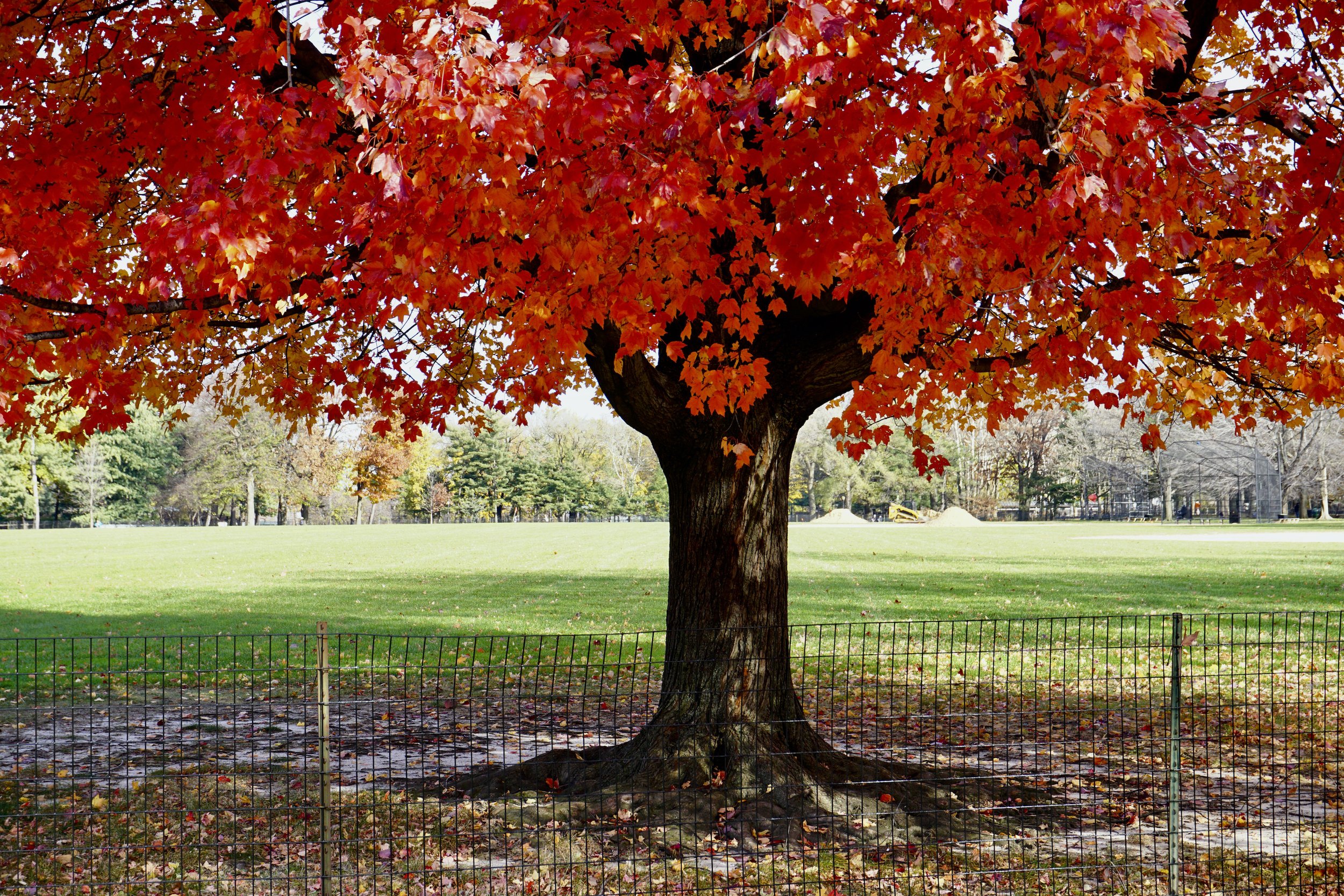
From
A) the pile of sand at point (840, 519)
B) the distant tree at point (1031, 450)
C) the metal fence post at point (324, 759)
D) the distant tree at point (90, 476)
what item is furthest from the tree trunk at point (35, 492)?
the metal fence post at point (324, 759)

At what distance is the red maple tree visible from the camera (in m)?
4.56

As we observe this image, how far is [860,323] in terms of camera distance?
7125 mm

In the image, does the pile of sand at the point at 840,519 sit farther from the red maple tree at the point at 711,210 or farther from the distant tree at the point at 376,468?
the red maple tree at the point at 711,210

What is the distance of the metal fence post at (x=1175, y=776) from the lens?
5438mm

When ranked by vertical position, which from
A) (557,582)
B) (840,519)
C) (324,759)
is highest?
(324,759)

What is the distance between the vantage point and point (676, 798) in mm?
6859

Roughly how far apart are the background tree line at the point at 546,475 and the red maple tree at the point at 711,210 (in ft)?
191

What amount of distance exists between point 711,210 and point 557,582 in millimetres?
19465

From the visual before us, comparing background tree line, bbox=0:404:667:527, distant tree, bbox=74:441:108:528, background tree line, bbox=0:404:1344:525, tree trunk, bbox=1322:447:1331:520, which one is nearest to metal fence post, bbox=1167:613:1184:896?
background tree line, bbox=0:404:1344:525

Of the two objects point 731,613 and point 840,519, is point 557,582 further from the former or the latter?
point 840,519

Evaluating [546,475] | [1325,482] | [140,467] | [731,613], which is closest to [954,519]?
[1325,482]

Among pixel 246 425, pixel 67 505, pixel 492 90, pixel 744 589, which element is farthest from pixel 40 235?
pixel 67 505

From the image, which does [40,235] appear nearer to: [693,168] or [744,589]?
[693,168]

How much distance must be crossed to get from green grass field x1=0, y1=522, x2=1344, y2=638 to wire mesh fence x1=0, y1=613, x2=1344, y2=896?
21.3 ft
